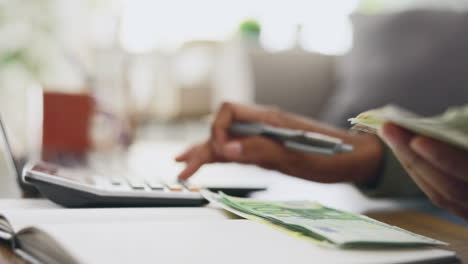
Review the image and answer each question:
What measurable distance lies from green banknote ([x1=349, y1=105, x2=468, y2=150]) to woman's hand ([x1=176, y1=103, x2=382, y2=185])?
271mm

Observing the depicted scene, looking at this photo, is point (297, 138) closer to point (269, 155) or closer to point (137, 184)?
point (269, 155)

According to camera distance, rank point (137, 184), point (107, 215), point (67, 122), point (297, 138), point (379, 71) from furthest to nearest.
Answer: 1. point (379, 71)
2. point (67, 122)
3. point (297, 138)
4. point (137, 184)
5. point (107, 215)

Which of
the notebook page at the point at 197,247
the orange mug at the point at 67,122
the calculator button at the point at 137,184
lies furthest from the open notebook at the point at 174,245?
the orange mug at the point at 67,122

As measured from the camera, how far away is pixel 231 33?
12.1 ft

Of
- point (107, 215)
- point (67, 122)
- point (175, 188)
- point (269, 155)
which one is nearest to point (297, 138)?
point (269, 155)

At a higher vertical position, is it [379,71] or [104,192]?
[379,71]

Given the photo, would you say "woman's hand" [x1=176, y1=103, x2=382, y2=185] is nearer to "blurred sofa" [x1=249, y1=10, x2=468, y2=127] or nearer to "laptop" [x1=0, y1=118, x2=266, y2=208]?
"laptop" [x1=0, y1=118, x2=266, y2=208]

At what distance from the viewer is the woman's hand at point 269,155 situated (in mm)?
682

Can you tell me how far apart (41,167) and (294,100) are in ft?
4.39

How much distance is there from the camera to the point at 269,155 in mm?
691

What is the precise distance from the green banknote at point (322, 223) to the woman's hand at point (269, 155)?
149 mm

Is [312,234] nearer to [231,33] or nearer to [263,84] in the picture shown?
[263,84]

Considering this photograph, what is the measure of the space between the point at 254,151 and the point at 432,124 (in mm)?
381

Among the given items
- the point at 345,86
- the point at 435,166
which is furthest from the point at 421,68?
the point at 435,166
